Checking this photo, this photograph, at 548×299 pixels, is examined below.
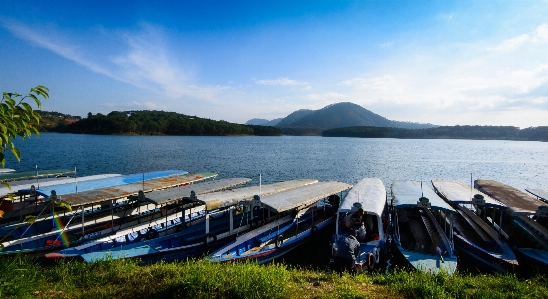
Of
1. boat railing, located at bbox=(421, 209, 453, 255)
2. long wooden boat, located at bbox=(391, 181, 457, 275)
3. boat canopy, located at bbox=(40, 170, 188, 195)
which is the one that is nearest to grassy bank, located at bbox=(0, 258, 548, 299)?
long wooden boat, located at bbox=(391, 181, 457, 275)

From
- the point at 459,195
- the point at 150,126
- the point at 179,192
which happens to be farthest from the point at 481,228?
the point at 150,126

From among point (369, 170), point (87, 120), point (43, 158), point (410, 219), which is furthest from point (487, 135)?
point (87, 120)

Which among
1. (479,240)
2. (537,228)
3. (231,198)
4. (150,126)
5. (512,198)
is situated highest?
(150,126)

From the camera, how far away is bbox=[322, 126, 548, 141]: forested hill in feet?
431

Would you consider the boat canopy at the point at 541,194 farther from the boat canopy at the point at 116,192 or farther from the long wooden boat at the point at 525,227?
the boat canopy at the point at 116,192

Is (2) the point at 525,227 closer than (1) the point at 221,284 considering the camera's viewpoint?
No

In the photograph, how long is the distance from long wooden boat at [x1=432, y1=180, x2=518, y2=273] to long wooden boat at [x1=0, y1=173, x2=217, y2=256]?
41.9 ft

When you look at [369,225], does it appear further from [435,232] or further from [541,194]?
[541,194]

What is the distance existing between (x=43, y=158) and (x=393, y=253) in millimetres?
49843

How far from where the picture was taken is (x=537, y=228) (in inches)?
496

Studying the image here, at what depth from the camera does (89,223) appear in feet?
46.4

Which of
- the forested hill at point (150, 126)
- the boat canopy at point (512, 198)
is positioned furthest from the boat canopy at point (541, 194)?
the forested hill at point (150, 126)

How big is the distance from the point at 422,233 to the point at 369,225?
9.67 feet

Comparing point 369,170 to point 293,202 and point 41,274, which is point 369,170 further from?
point 41,274
